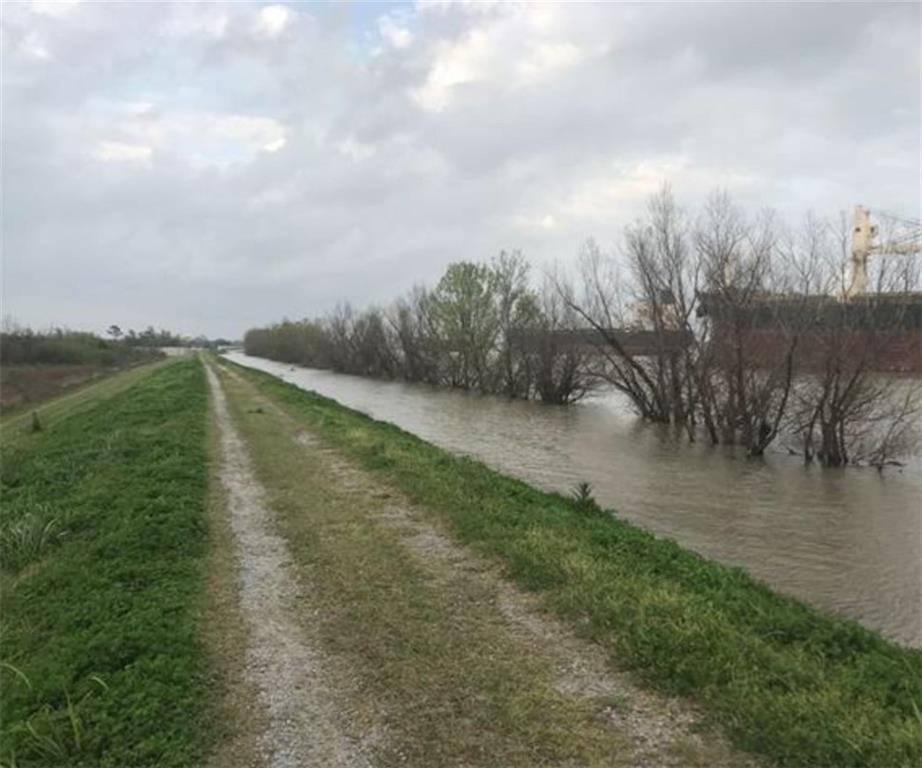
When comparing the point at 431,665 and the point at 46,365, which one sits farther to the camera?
the point at 46,365

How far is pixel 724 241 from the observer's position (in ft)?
79.3

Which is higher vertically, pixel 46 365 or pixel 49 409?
pixel 46 365

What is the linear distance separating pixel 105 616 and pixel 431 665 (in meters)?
2.77

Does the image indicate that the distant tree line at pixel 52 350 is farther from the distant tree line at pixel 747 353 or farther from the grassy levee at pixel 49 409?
the distant tree line at pixel 747 353

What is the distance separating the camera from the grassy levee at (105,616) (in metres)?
4.11

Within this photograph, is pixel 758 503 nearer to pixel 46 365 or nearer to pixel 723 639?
pixel 723 639

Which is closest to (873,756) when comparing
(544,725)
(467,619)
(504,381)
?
(544,725)

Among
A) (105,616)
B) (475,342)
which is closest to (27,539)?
(105,616)

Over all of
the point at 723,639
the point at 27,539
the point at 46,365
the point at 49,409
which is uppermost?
the point at 46,365

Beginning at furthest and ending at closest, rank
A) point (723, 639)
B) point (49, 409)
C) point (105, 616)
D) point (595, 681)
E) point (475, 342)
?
point (475, 342), point (49, 409), point (105, 616), point (723, 639), point (595, 681)

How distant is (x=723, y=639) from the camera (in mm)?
5301

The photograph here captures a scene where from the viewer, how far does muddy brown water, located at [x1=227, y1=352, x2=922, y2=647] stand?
30.9 feet

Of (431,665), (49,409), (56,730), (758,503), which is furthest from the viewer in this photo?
(49,409)

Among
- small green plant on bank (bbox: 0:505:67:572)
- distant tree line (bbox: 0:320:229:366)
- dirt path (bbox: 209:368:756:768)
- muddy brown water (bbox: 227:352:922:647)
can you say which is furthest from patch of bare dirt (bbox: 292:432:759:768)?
distant tree line (bbox: 0:320:229:366)
